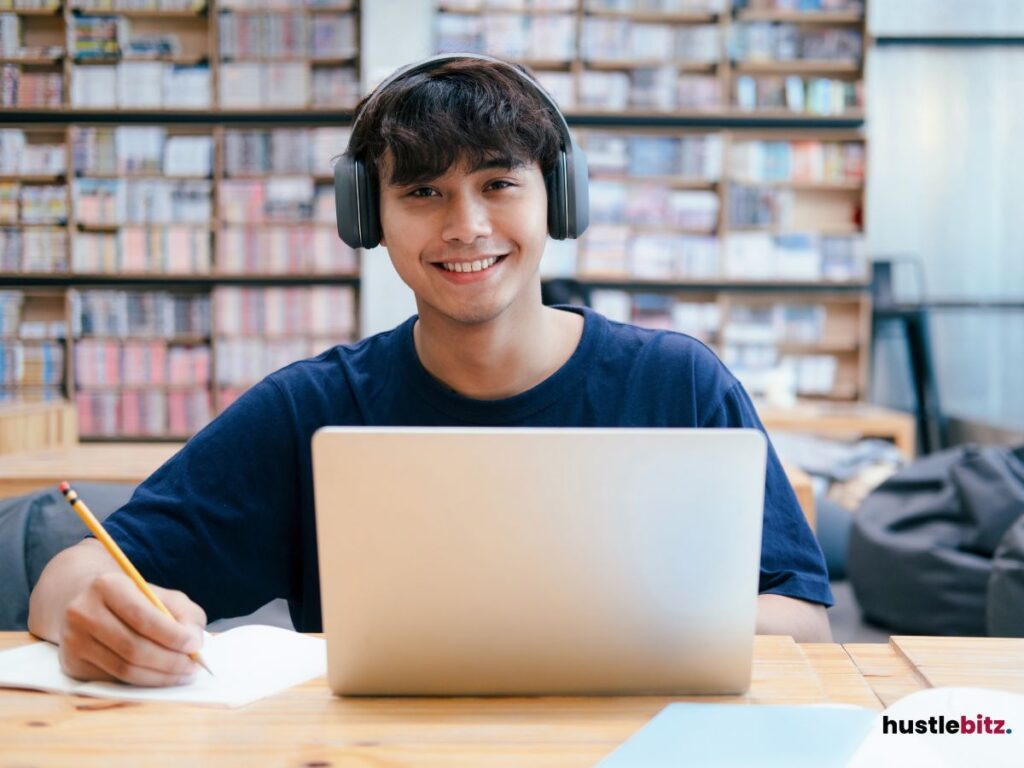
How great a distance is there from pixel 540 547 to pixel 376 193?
2.42 feet

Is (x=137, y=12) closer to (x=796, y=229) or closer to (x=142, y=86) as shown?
(x=142, y=86)

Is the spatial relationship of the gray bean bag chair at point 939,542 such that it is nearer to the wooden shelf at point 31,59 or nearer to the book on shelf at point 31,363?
the book on shelf at point 31,363

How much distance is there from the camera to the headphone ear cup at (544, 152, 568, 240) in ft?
4.57

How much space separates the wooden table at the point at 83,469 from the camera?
2.33 meters

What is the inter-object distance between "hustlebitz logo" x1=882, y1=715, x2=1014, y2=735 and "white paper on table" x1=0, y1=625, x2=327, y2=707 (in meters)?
0.42

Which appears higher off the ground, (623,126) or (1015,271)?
(623,126)

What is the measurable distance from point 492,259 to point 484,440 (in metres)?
0.60

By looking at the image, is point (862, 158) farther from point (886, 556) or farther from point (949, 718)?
point (949, 718)

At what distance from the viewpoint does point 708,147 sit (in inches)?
222

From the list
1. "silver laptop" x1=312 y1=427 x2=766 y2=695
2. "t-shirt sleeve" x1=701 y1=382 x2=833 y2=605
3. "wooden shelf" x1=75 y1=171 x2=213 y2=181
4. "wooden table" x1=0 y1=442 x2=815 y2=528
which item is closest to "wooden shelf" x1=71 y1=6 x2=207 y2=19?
"wooden shelf" x1=75 y1=171 x2=213 y2=181

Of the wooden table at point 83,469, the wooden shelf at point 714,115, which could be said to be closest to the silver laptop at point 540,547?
the wooden table at point 83,469

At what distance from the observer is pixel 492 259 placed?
4.25 ft

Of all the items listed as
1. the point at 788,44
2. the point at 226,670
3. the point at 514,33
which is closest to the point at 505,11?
the point at 514,33

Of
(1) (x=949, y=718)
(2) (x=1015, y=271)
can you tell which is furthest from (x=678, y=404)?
(2) (x=1015, y=271)
